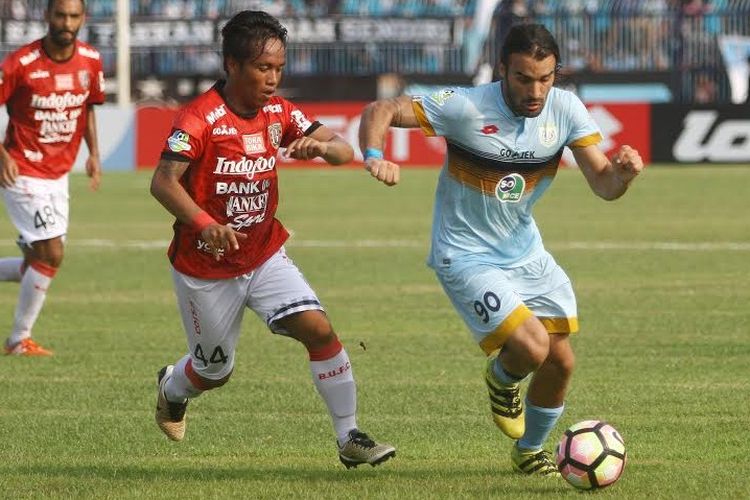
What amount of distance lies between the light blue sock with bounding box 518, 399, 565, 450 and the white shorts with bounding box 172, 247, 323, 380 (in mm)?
1111

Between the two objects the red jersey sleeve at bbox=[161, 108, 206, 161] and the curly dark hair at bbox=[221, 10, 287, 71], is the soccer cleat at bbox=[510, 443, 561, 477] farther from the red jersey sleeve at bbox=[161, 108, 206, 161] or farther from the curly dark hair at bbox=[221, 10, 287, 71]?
the curly dark hair at bbox=[221, 10, 287, 71]

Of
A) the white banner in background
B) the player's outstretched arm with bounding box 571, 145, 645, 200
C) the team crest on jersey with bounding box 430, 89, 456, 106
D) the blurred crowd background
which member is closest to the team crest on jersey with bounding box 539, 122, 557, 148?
the player's outstretched arm with bounding box 571, 145, 645, 200

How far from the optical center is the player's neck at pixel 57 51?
12.0 m

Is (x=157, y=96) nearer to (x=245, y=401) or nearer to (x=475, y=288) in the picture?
(x=245, y=401)

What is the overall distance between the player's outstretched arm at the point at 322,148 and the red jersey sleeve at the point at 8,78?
14.8 feet

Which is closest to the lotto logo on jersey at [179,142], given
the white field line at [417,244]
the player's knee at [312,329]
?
the player's knee at [312,329]

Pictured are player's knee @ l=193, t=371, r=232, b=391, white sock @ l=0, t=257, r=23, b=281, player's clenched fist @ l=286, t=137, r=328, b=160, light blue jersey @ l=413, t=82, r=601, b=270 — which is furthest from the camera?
white sock @ l=0, t=257, r=23, b=281

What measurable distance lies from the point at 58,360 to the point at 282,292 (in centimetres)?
425

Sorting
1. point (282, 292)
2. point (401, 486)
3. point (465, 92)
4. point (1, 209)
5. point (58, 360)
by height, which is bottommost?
point (1, 209)

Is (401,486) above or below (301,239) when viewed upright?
above

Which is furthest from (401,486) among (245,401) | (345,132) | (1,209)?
(345,132)

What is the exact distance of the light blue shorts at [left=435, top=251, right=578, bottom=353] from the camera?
7.53m

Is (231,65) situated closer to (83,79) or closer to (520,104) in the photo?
(520,104)

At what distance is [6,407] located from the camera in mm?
9617
